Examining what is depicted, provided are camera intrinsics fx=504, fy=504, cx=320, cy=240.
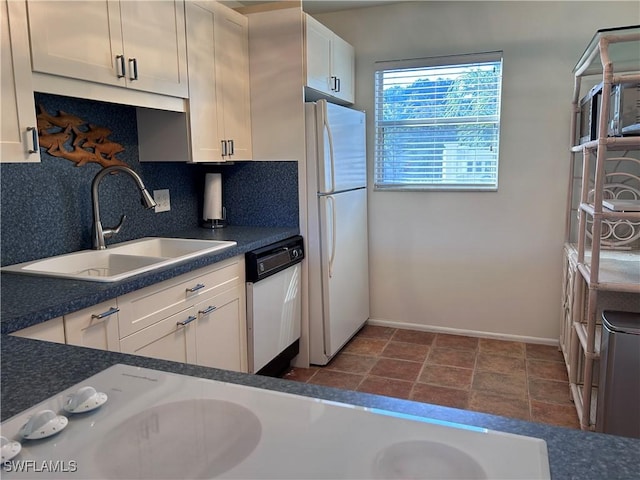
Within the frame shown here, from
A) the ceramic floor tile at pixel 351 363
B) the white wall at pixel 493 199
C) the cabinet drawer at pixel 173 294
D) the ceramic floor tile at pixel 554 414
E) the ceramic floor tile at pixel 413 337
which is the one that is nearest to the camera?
the cabinet drawer at pixel 173 294

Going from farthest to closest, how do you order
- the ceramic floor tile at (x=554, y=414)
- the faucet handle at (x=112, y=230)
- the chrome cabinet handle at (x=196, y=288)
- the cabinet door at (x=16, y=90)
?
1. the ceramic floor tile at (x=554, y=414)
2. the faucet handle at (x=112, y=230)
3. the chrome cabinet handle at (x=196, y=288)
4. the cabinet door at (x=16, y=90)

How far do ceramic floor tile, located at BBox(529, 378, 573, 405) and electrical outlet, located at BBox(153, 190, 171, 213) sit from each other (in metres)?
2.41

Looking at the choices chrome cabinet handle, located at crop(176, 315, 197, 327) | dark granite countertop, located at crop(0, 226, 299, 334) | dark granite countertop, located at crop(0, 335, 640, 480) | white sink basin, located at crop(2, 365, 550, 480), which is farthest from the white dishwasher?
white sink basin, located at crop(2, 365, 550, 480)

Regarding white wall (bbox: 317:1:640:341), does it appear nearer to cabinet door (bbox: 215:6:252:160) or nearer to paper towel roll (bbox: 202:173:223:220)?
cabinet door (bbox: 215:6:252:160)

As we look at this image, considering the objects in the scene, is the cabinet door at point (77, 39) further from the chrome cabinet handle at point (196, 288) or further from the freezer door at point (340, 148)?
the freezer door at point (340, 148)

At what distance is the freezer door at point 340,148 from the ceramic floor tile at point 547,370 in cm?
169

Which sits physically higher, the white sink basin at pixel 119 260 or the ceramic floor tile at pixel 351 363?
the white sink basin at pixel 119 260

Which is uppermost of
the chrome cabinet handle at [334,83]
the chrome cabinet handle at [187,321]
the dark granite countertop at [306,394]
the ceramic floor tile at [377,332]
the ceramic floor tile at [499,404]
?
the chrome cabinet handle at [334,83]

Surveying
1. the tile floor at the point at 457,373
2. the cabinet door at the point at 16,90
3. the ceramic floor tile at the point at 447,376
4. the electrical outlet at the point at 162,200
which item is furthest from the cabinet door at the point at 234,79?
the ceramic floor tile at the point at 447,376

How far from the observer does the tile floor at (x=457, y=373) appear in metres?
2.81

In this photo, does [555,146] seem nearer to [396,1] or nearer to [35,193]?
[396,1]

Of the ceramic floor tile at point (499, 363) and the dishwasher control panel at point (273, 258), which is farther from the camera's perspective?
the ceramic floor tile at point (499, 363)

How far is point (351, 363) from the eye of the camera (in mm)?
3377

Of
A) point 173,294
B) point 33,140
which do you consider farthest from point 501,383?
A: point 33,140
